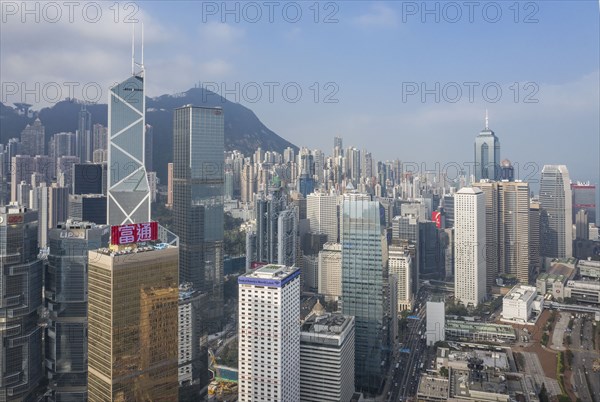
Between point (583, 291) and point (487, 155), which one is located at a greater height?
point (487, 155)

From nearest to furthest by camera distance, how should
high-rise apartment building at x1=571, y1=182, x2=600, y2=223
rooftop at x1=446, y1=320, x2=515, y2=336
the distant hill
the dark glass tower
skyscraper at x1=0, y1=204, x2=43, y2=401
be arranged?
skyscraper at x1=0, y1=204, x2=43, y2=401 → rooftop at x1=446, y1=320, x2=515, y2=336 → the dark glass tower → the distant hill → high-rise apartment building at x1=571, y1=182, x2=600, y2=223

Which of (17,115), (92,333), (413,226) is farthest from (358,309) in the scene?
(17,115)

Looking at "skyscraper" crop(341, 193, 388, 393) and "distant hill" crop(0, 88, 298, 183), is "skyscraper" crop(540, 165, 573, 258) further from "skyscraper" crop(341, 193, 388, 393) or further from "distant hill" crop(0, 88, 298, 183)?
"skyscraper" crop(341, 193, 388, 393)

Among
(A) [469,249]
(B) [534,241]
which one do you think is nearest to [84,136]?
(A) [469,249]

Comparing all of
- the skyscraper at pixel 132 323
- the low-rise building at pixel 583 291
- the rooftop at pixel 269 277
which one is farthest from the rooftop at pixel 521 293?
the skyscraper at pixel 132 323

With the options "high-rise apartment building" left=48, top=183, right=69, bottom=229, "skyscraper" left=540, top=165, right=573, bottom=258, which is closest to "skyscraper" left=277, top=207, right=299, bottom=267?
"high-rise apartment building" left=48, top=183, right=69, bottom=229

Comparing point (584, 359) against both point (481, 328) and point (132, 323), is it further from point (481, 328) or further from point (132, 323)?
point (132, 323)
